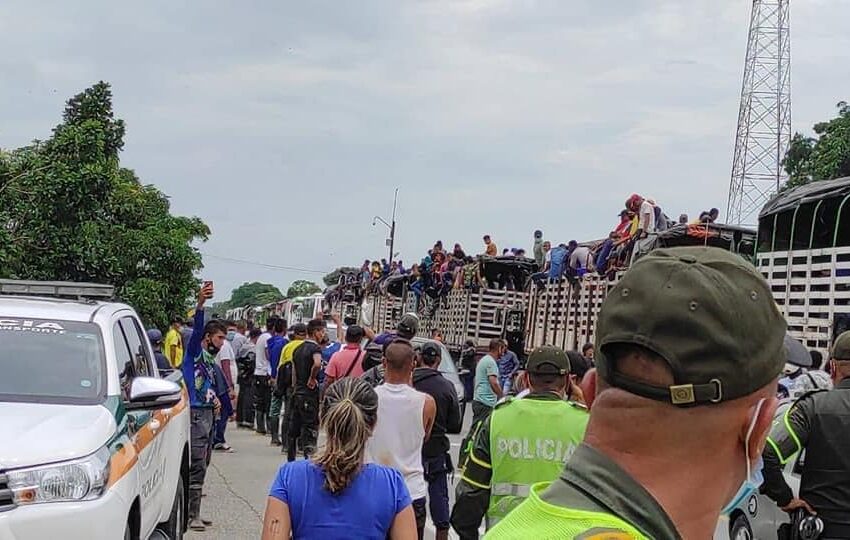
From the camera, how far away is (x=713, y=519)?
5.78ft

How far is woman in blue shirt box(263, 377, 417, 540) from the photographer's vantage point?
4387mm

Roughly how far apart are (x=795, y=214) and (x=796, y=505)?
7.91 m

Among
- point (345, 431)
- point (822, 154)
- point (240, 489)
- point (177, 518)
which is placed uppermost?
point (822, 154)

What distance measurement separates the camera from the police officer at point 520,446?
5180mm

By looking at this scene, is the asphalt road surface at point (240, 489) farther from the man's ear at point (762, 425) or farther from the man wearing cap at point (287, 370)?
the man's ear at point (762, 425)

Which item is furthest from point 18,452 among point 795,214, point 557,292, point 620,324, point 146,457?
point 557,292

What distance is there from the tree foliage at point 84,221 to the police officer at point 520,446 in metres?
14.2

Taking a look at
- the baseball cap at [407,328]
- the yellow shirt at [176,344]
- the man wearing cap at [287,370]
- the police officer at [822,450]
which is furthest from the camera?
the man wearing cap at [287,370]

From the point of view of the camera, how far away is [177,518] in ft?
27.6

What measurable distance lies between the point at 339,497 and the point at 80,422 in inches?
70.5

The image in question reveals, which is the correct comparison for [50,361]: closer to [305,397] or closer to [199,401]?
[199,401]

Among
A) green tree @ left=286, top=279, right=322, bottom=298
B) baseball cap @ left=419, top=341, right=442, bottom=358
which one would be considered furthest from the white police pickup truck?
green tree @ left=286, top=279, right=322, bottom=298

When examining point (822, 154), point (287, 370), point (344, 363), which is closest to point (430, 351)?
point (344, 363)

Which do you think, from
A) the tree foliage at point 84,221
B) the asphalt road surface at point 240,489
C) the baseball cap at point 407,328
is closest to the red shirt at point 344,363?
the asphalt road surface at point 240,489
